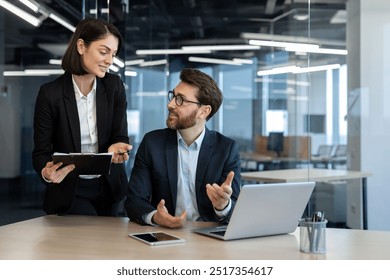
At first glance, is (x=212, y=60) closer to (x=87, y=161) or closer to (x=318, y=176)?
(x=318, y=176)

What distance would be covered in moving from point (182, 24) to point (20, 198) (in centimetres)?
263

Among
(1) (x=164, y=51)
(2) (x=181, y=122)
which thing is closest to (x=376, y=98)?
(1) (x=164, y=51)

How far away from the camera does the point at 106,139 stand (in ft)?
8.13

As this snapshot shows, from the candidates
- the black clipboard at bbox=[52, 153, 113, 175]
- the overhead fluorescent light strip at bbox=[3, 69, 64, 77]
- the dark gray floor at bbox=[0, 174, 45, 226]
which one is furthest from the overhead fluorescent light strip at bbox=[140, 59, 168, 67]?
the black clipboard at bbox=[52, 153, 113, 175]

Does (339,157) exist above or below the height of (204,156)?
below

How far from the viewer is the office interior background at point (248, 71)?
474cm

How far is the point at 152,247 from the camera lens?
1649 mm

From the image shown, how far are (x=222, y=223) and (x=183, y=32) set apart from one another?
407cm

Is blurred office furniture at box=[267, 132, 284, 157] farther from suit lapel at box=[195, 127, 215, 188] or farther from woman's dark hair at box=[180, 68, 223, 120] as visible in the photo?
suit lapel at box=[195, 127, 215, 188]

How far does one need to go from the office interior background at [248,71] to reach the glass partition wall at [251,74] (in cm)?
1

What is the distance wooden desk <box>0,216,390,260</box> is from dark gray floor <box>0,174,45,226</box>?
3050mm

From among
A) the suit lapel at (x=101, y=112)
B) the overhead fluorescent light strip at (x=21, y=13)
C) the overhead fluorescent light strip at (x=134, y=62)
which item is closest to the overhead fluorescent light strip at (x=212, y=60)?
the overhead fluorescent light strip at (x=134, y=62)

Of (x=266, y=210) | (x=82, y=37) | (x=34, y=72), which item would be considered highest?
(x=34, y=72)

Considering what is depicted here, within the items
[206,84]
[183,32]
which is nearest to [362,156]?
[183,32]
